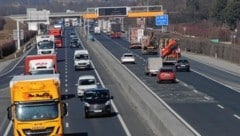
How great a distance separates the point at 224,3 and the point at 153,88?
126755 mm

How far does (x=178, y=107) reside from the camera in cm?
4281

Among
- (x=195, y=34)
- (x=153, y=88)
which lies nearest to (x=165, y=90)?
(x=153, y=88)

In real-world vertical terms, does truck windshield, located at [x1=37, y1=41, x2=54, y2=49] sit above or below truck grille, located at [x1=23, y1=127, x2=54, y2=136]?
below

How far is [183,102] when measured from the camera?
150 feet

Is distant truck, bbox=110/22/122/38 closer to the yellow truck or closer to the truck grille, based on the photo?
the yellow truck

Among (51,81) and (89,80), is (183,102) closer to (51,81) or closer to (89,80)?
(89,80)

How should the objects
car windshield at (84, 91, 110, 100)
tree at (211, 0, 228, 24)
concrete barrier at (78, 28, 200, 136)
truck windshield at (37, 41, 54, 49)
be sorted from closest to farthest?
concrete barrier at (78, 28, 200, 136)
car windshield at (84, 91, 110, 100)
truck windshield at (37, 41, 54, 49)
tree at (211, 0, 228, 24)

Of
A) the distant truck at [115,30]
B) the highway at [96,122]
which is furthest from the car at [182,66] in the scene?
the distant truck at [115,30]

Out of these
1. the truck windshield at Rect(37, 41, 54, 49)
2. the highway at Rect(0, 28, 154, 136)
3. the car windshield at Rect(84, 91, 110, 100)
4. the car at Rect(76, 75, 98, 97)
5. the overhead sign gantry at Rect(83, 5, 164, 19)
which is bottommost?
the highway at Rect(0, 28, 154, 136)

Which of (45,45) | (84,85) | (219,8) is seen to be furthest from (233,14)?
(84,85)

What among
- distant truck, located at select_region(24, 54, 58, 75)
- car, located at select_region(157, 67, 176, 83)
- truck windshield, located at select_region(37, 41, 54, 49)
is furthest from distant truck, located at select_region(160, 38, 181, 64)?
distant truck, located at select_region(24, 54, 58, 75)

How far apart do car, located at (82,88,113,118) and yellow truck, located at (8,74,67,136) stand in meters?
12.7

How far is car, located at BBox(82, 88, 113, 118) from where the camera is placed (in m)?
39.3

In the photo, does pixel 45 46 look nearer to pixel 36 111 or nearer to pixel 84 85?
pixel 84 85
